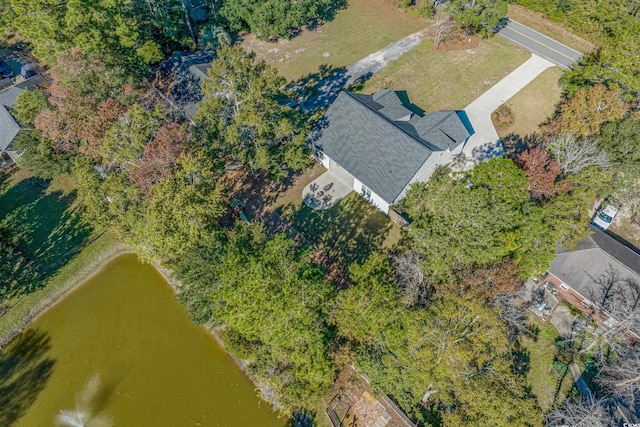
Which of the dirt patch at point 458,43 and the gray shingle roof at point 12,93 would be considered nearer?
the gray shingle roof at point 12,93

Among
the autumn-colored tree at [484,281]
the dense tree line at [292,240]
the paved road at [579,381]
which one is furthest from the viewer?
the paved road at [579,381]

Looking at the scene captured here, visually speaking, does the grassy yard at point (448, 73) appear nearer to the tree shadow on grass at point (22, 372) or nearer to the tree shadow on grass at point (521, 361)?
the tree shadow on grass at point (521, 361)

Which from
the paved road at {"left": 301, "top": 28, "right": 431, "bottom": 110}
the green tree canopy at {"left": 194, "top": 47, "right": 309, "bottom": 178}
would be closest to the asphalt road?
the paved road at {"left": 301, "top": 28, "right": 431, "bottom": 110}

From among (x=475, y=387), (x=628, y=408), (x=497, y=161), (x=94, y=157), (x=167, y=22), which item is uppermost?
Result: (x=167, y=22)

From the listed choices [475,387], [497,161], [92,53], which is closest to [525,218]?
[497,161]

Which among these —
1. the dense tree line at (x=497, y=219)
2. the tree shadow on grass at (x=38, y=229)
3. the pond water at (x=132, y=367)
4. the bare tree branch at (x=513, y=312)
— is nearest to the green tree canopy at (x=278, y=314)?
the pond water at (x=132, y=367)

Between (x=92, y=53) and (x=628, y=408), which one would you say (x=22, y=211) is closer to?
(x=92, y=53)

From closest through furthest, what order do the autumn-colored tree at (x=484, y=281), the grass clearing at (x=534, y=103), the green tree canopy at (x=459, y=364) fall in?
the green tree canopy at (x=459, y=364) < the autumn-colored tree at (x=484, y=281) < the grass clearing at (x=534, y=103)
